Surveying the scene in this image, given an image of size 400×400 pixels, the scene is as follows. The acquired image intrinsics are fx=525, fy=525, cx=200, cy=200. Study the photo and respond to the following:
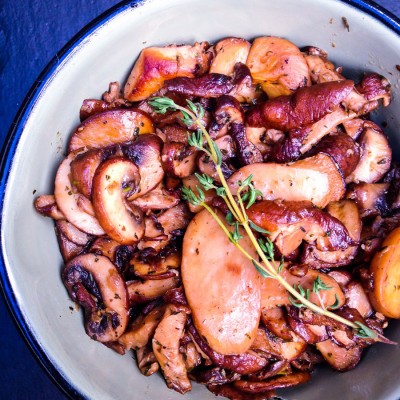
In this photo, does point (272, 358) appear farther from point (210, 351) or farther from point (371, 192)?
point (371, 192)

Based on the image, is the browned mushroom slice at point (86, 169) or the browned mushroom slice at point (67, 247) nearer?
the browned mushroom slice at point (86, 169)

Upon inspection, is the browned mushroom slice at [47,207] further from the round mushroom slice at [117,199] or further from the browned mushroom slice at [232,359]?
the browned mushroom slice at [232,359]

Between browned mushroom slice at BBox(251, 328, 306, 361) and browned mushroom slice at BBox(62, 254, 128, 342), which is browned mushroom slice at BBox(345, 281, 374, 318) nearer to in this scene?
browned mushroom slice at BBox(251, 328, 306, 361)

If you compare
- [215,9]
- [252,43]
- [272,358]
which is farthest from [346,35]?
[272,358]

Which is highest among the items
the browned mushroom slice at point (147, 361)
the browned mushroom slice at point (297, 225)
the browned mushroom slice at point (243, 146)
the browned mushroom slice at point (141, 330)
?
the browned mushroom slice at point (243, 146)

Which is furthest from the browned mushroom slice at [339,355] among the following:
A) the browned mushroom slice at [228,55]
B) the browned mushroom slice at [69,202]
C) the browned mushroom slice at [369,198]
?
the browned mushroom slice at [228,55]

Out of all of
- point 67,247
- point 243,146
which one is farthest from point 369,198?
point 67,247

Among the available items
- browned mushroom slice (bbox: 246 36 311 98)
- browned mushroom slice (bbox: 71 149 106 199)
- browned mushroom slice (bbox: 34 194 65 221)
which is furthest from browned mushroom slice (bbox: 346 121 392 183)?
browned mushroom slice (bbox: 34 194 65 221)

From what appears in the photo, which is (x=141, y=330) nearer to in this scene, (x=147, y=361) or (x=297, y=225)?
(x=147, y=361)
